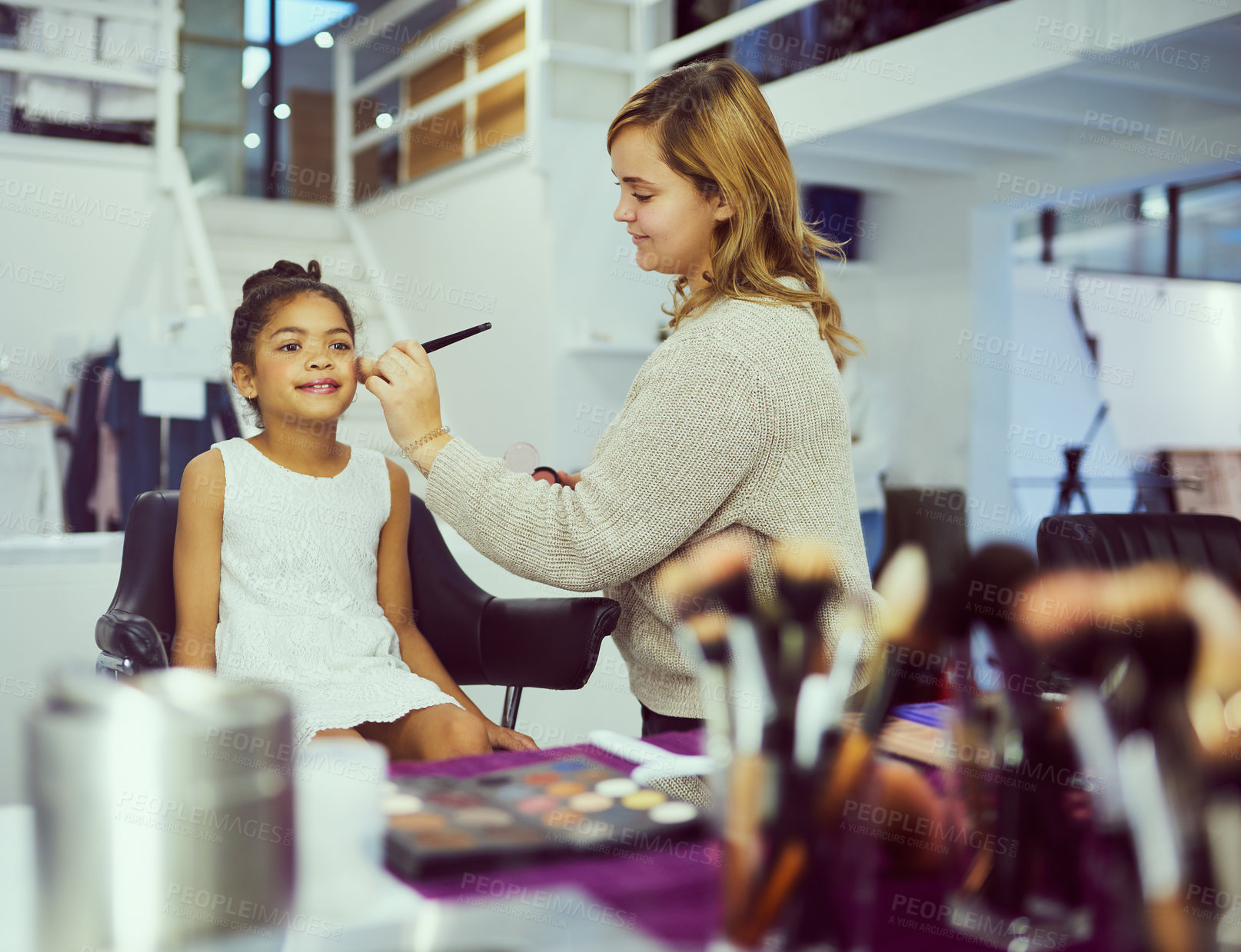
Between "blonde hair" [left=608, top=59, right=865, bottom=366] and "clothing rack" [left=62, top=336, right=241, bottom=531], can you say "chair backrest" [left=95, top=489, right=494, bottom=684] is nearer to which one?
"blonde hair" [left=608, top=59, right=865, bottom=366]

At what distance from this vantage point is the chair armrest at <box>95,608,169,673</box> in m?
1.32

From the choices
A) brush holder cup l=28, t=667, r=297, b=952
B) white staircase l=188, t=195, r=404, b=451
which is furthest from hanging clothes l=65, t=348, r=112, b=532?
brush holder cup l=28, t=667, r=297, b=952

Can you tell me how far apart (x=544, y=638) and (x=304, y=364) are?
53 centimetres

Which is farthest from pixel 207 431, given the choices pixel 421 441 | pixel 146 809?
pixel 146 809

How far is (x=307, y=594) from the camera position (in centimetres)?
159

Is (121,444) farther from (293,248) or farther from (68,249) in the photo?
(293,248)

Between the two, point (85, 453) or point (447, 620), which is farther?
point (85, 453)

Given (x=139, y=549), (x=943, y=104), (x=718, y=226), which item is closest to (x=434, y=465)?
(x=718, y=226)

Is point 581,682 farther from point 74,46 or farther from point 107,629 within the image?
point 74,46

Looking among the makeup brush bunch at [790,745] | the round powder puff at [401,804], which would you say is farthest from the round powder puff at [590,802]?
the makeup brush bunch at [790,745]

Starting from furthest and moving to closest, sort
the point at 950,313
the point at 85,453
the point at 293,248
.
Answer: the point at 293,248 → the point at 950,313 → the point at 85,453

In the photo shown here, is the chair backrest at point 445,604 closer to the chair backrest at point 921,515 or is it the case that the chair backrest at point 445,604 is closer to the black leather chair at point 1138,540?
the black leather chair at point 1138,540

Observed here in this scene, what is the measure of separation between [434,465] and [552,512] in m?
0.15

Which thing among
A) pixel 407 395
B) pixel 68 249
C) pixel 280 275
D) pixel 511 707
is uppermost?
pixel 68 249
